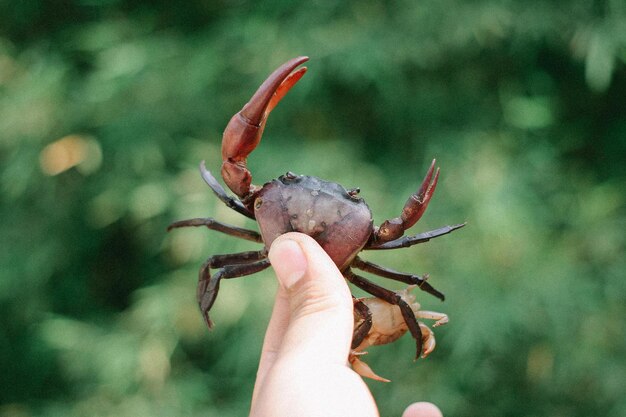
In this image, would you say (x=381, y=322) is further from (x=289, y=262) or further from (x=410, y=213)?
(x=289, y=262)

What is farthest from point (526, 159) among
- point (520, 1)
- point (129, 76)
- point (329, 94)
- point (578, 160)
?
point (129, 76)

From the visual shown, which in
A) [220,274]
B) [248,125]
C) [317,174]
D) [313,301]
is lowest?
[317,174]

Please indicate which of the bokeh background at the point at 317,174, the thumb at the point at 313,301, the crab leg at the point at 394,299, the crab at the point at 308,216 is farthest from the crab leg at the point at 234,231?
the bokeh background at the point at 317,174

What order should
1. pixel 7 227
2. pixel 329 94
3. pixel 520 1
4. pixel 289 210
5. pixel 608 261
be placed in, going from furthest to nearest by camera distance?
pixel 7 227 → pixel 329 94 → pixel 520 1 → pixel 608 261 → pixel 289 210

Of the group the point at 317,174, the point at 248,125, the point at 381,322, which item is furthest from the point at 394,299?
the point at 317,174

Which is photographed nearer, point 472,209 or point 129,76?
point 472,209

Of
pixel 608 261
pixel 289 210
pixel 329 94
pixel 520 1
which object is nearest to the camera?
pixel 289 210

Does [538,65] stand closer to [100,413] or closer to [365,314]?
[365,314]
